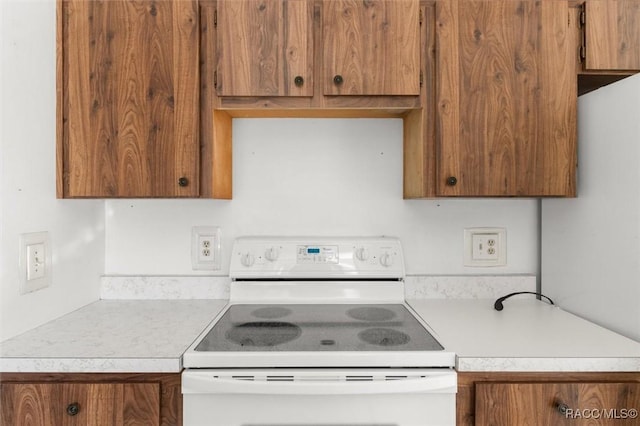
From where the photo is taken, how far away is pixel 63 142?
1.36 metres

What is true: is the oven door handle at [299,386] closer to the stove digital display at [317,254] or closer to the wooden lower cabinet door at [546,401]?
the wooden lower cabinet door at [546,401]

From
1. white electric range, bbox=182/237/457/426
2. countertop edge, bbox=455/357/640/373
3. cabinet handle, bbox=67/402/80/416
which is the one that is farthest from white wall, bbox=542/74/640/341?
cabinet handle, bbox=67/402/80/416

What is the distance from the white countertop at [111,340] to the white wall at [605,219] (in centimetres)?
130

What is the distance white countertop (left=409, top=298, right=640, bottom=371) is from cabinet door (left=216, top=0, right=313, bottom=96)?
38.1 inches

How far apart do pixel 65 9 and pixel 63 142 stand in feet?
1.48

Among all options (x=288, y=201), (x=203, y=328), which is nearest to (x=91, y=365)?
(x=203, y=328)

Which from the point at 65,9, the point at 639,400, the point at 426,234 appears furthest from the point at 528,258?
the point at 65,9

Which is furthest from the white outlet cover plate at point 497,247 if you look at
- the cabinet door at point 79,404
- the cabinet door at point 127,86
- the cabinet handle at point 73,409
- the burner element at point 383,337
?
the cabinet handle at point 73,409

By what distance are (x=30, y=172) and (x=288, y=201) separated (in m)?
0.89

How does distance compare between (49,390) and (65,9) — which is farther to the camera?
(65,9)

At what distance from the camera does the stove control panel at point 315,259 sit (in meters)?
1.59

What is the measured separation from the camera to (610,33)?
1.36 meters

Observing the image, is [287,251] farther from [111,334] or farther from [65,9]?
[65,9]

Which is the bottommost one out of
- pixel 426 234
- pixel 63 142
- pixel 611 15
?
pixel 426 234
